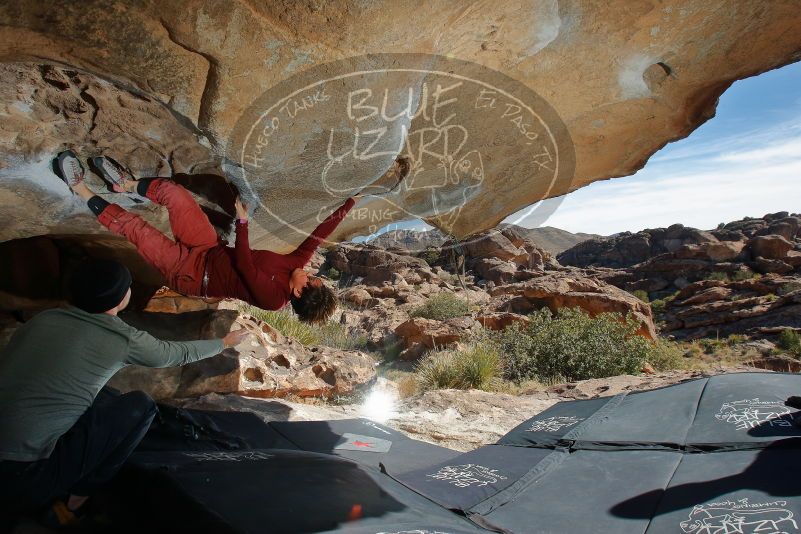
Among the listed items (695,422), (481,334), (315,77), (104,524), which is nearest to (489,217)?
(695,422)

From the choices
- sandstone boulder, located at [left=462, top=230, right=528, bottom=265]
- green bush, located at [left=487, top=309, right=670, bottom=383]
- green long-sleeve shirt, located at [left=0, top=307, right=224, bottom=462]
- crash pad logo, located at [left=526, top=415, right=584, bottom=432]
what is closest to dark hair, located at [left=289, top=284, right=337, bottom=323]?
green long-sleeve shirt, located at [left=0, top=307, right=224, bottom=462]

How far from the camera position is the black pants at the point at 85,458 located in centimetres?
198

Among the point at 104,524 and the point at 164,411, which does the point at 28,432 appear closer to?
the point at 104,524

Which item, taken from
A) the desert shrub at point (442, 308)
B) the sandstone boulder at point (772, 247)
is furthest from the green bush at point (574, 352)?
the sandstone boulder at point (772, 247)

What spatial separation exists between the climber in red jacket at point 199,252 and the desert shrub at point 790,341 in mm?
18445

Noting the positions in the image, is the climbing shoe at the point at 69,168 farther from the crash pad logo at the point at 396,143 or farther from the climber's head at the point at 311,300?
the climber's head at the point at 311,300

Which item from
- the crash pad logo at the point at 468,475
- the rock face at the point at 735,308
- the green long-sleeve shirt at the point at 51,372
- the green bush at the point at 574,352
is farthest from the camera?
the rock face at the point at 735,308

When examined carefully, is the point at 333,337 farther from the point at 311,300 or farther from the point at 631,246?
the point at 631,246

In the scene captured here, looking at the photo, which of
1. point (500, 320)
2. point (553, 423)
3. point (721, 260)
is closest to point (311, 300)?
point (553, 423)

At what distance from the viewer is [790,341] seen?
56.9ft

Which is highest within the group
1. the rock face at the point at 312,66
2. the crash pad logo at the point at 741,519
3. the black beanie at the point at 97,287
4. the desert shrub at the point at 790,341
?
the rock face at the point at 312,66

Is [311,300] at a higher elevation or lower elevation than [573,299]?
higher

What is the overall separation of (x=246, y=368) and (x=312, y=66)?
400 centimetres

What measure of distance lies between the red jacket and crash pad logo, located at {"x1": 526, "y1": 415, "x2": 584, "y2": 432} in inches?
93.3
